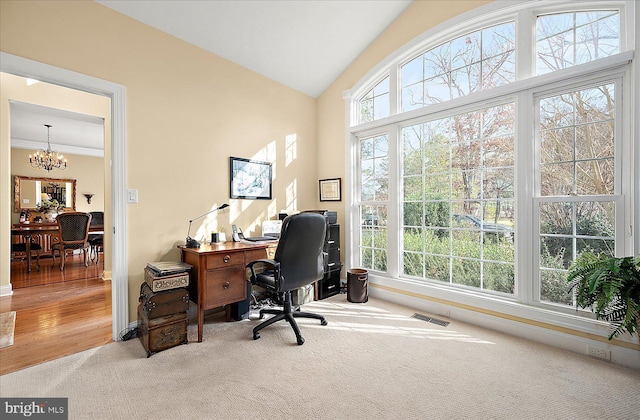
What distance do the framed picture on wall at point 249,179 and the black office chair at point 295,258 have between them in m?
1.19

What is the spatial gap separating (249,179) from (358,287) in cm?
187

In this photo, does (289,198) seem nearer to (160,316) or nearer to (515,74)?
(160,316)

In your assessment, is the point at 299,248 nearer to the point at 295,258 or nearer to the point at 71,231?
the point at 295,258

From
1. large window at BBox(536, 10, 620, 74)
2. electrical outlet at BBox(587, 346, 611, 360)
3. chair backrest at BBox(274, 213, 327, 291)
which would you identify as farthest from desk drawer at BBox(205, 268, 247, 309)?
large window at BBox(536, 10, 620, 74)

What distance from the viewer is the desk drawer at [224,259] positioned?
96.7 inches

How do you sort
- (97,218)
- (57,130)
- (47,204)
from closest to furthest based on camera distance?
(57,130), (47,204), (97,218)

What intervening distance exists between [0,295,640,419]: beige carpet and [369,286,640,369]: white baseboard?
0.24 feet

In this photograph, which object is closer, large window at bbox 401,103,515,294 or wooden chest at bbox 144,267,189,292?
wooden chest at bbox 144,267,189,292

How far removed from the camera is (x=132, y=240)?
258cm

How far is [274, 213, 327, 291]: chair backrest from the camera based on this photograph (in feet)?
7.56

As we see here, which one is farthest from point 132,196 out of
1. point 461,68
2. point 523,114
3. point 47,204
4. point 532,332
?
point 47,204

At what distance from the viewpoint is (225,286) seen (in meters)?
2.54

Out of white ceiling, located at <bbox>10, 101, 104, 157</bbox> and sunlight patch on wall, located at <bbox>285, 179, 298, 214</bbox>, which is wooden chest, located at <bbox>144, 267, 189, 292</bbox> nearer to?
sunlight patch on wall, located at <bbox>285, 179, 298, 214</bbox>

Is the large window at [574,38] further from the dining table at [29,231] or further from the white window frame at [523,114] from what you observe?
the dining table at [29,231]
